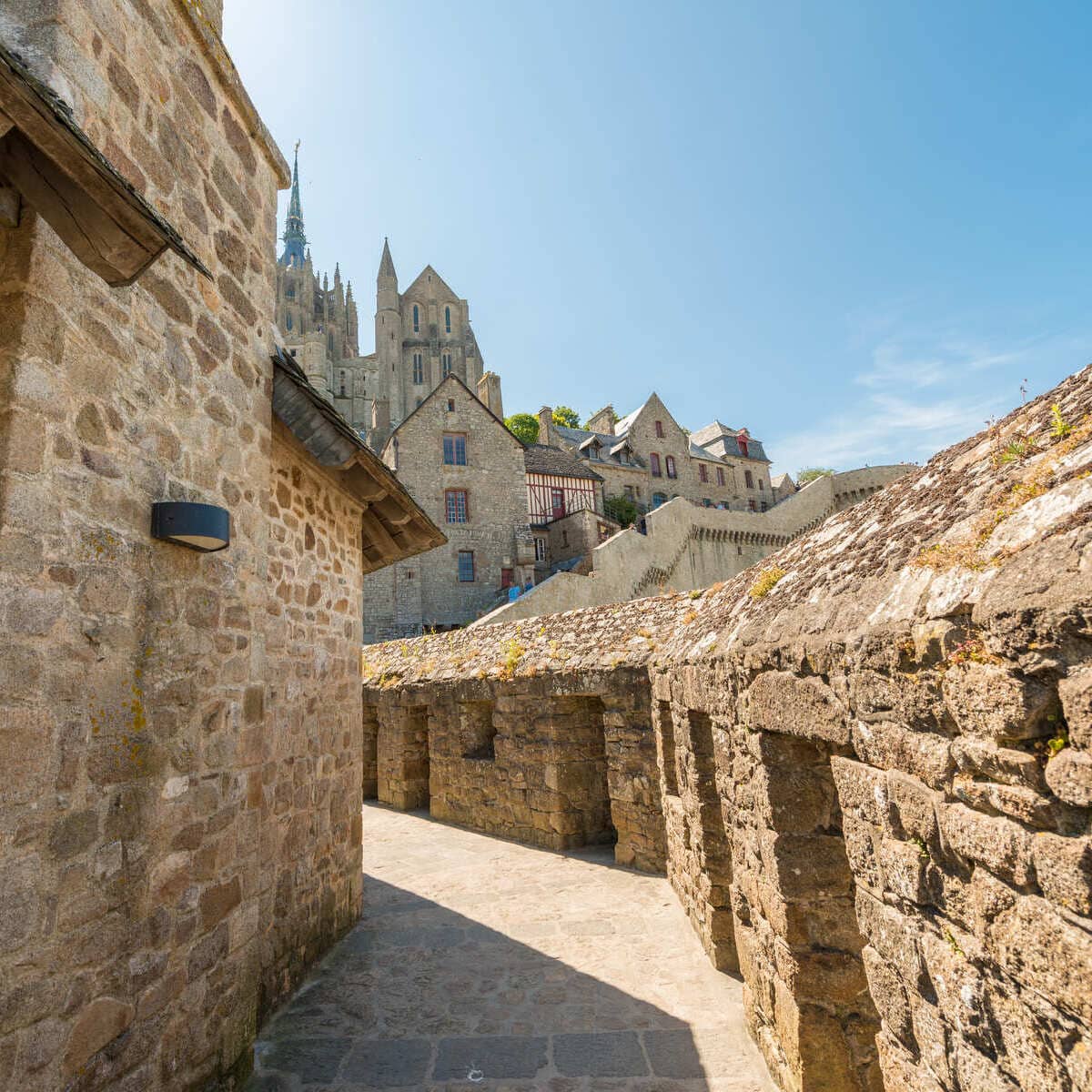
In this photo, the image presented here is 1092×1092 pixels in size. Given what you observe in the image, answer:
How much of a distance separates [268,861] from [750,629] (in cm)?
358

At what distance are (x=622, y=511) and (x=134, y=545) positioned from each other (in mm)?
32263

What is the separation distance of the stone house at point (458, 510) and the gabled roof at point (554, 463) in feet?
7.20

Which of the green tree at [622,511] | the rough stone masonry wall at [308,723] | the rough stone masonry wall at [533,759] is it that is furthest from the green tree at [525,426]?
the rough stone masonry wall at [308,723]

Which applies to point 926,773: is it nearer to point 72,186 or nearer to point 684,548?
point 72,186

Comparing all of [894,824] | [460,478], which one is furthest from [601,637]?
[460,478]

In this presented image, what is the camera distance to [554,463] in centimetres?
3180

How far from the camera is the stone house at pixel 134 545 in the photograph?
7.60 ft

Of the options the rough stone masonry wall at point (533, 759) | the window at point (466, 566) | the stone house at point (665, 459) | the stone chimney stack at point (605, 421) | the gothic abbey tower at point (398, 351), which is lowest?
the rough stone masonry wall at point (533, 759)

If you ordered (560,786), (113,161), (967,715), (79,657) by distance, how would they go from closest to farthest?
(967,715) → (79,657) → (113,161) → (560,786)

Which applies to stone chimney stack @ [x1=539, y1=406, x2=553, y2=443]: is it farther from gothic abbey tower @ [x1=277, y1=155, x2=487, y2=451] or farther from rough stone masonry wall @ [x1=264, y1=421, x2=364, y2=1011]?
rough stone masonry wall @ [x1=264, y1=421, x2=364, y2=1011]

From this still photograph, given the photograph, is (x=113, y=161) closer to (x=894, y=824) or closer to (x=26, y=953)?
(x=26, y=953)

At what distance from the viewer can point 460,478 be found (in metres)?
28.0

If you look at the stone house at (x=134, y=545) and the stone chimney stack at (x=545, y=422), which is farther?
the stone chimney stack at (x=545, y=422)

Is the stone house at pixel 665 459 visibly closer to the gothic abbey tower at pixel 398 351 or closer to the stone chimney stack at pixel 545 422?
the stone chimney stack at pixel 545 422
